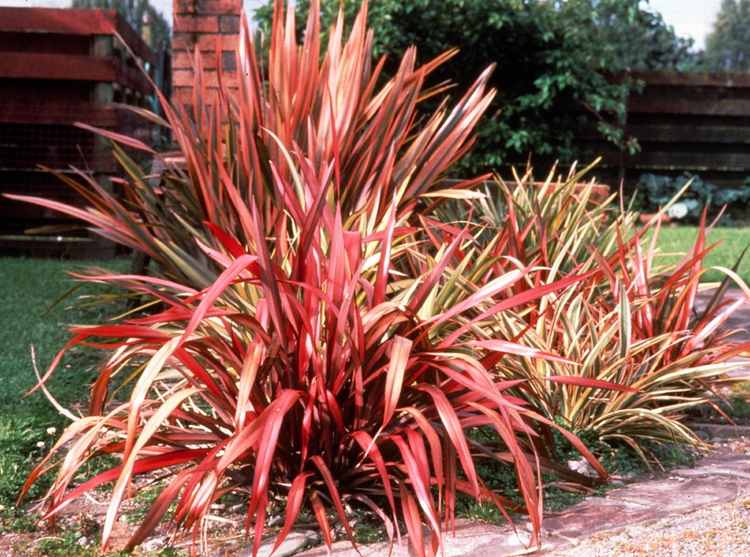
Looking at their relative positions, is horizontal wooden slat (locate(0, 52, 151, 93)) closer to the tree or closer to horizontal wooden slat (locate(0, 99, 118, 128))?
horizontal wooden slat (locate(0, 99, 118, 128))

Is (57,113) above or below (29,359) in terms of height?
above

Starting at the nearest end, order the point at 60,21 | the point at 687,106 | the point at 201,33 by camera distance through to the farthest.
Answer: the point at 201,33
the point at 60,21
the point at 687,106

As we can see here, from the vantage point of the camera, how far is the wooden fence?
37.6ft

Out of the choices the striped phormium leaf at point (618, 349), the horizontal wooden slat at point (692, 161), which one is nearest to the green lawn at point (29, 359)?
the striped phormium leaf at point (618, 349)

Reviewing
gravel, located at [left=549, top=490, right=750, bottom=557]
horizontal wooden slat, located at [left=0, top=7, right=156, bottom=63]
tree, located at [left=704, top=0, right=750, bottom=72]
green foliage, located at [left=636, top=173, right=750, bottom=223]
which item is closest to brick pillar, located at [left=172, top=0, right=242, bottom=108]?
horizontal wooden slat, located at [left=0, top=7, right=156, bottom=63]

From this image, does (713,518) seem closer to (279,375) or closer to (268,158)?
(279,375)

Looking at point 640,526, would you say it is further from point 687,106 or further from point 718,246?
point 687,106

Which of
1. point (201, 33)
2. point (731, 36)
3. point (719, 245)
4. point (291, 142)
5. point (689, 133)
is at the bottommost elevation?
point (719, 245)

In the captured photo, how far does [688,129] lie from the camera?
38.3 ft

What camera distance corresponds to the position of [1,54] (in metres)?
7.39

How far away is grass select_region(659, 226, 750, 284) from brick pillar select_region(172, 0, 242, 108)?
2.93 metres

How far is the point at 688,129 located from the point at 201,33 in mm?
8000

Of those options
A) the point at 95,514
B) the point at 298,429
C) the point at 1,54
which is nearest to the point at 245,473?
the point at 298,429

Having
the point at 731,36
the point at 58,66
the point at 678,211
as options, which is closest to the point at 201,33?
the point at 58,66
